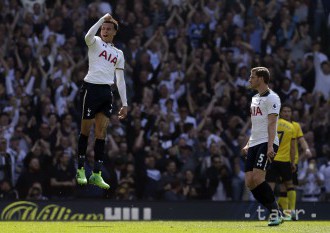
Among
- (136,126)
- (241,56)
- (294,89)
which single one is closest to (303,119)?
(294,89)

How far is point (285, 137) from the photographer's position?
1839cm

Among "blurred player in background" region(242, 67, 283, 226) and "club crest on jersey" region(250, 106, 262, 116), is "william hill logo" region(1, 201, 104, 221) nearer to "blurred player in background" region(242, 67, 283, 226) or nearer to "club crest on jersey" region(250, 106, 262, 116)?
"blurred player in background" region(242, 67, 283, 226)

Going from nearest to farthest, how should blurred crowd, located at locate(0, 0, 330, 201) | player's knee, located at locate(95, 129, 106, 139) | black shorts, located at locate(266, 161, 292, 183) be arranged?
player's knee, located at locate(95, 129, 106, 139)
black shorts, located at locate(266, 161, 292, 183)
blurred crowd, located at locate(0, 0, 330, 201)

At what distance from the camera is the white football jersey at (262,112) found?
1428 cm

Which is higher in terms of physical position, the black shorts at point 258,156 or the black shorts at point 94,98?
the black shorts at point 94,98

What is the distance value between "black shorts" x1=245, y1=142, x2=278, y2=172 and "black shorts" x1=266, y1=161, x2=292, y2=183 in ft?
13.1

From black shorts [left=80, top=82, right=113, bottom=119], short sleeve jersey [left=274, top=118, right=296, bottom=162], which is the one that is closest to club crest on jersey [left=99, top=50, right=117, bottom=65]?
black shorts [left=80, top=82, right=113, bottom=119]

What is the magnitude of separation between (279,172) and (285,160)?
280 mm

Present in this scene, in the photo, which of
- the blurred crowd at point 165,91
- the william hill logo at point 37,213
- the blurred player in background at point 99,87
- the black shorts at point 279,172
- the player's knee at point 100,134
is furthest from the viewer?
the blurred crowd at point 165,91

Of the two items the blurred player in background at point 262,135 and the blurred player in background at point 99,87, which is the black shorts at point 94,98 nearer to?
the blurred player in background at point 99,87

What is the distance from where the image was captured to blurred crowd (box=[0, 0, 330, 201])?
842 inches

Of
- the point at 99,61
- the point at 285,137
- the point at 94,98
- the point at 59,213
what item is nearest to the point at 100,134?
the point at 94,98

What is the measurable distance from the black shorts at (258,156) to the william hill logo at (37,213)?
6218 mm

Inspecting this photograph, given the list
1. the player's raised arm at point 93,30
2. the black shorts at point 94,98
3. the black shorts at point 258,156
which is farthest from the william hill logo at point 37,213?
the black shorts at point 258,156
